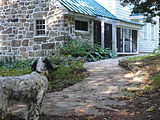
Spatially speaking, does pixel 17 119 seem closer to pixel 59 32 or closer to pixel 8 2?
pixel 59 32

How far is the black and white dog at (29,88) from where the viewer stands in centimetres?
324

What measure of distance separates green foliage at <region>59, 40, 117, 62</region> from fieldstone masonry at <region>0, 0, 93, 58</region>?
651 millimetres

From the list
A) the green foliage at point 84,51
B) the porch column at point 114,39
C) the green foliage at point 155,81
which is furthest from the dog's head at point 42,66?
the porch column at point 114,39

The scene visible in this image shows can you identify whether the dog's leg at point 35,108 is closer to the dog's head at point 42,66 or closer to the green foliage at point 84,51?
the dog's head at point 42,66

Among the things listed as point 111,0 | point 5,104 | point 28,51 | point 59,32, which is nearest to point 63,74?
point 5,104

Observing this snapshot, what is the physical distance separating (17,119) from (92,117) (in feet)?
3.99

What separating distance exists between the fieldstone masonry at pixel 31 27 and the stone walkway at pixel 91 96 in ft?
22.2

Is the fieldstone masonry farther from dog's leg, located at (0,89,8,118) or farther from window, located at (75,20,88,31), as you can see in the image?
dog's leg, located at (0,89,8,118)

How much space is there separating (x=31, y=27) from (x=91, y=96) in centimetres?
1100

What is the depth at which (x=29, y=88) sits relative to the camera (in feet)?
11.2

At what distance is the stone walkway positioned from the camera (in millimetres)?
4711

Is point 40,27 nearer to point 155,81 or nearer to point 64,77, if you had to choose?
point 64,77

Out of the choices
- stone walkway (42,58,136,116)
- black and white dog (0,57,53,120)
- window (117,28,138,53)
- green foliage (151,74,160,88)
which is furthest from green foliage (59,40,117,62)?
black and white dog (0,57,53,120)

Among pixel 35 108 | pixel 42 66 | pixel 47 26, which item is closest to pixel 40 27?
pixel 47 26
